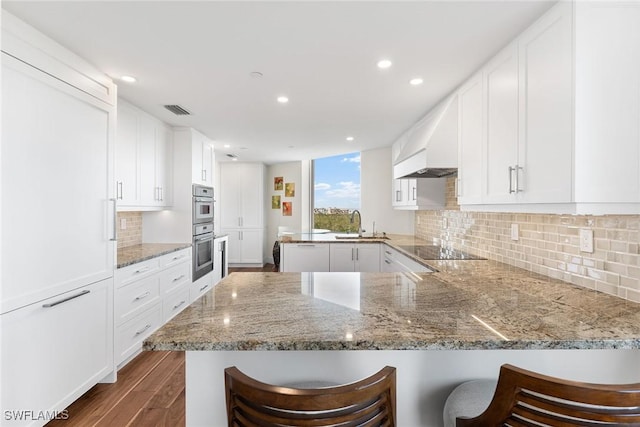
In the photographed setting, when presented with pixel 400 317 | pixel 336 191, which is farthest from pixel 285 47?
pixel 336 191

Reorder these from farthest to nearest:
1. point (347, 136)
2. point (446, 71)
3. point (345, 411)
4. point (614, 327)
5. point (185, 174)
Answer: point (347, 136) < point (185, 174) < point (446, 71) < point (614, 327) < point (345, 411)

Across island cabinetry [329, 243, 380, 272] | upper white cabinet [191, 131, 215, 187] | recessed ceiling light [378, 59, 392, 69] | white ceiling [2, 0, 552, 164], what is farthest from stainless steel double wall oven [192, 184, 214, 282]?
recessed ceiling light [378, 59, 392, 69]

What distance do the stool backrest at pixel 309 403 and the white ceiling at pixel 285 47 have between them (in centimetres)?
164

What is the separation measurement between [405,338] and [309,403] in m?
0.38

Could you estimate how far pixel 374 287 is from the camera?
166 centimetres

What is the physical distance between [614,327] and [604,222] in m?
0.62

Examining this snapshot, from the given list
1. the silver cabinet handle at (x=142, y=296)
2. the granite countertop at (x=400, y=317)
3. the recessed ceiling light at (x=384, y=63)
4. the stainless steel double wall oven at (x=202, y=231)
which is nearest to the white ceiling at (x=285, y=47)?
the recessed ceiling light at (x=384, y=63)

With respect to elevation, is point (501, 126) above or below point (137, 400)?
above

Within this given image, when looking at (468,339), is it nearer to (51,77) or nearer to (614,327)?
(614,327)

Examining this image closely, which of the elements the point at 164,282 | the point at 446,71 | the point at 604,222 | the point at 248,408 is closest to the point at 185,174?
the point at 164,282

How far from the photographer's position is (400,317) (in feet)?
3.91

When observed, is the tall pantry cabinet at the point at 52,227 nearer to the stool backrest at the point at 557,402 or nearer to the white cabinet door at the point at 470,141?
the stool backrest at the point at 557,402

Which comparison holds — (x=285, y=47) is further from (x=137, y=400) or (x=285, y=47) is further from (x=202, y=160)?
(x=202, y=160)

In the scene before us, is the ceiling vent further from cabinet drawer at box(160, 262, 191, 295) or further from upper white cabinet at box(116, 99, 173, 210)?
cabinet drawer at box(160, 262, 191, 295)
